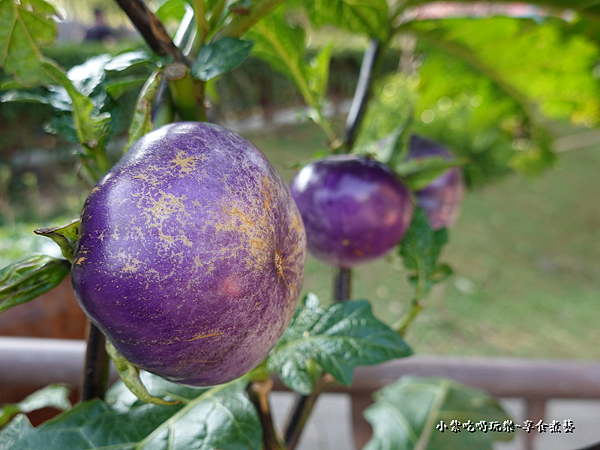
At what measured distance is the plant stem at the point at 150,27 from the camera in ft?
0.75

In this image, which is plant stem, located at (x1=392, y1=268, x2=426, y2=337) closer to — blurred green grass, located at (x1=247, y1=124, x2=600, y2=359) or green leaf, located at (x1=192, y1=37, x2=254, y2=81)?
green leaf, located at (x1=192, y1=37, x2=254, y2=81)

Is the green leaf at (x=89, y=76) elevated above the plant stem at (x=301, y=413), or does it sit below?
above

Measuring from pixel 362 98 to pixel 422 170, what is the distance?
9cm

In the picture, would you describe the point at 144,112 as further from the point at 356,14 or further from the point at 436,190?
the point at 436,190

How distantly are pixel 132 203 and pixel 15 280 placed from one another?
74mm

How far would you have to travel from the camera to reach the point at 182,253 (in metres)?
0.19

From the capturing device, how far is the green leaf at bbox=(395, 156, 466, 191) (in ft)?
1.46

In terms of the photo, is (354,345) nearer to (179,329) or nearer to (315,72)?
(179,329)

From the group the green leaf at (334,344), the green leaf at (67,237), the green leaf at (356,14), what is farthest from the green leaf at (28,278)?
the green leaf at (356,14)

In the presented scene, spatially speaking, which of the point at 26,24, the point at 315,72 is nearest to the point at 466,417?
the point at 315,72

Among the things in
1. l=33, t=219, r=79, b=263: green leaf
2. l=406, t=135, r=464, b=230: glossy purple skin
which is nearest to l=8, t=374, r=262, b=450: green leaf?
l=33, t=219, r=79, b=263: green leaf

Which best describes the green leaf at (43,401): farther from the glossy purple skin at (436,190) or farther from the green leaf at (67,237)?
the glossy purple skin at (436,190)

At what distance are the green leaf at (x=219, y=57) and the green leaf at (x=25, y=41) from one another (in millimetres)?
98

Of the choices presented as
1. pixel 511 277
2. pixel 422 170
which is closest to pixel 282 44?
pixel 422 170
